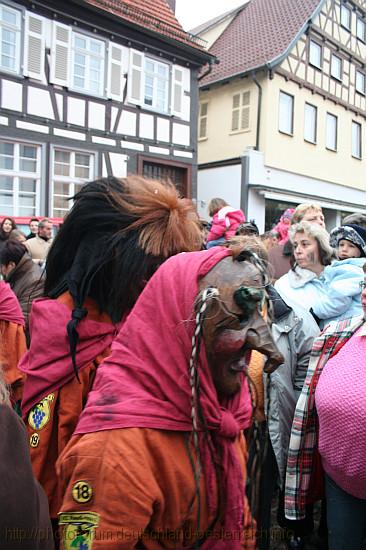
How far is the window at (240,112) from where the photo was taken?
16.4m

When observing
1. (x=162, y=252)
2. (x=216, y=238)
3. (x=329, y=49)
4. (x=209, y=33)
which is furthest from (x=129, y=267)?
(x=209, y=33)

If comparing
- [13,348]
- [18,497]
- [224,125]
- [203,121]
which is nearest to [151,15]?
[224,125]

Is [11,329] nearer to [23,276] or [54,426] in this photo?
[23,276]

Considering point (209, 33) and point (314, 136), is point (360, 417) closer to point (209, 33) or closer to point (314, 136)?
point (314, 136)

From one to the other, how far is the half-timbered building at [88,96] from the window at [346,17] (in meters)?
8.23

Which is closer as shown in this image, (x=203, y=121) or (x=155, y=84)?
(x=155, y=84)

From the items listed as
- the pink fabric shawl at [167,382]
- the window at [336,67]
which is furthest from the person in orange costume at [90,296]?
the window at [336,67]

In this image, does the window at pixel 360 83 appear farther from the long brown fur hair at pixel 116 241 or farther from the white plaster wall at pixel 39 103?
the long brown fur hair at pixel 116 241

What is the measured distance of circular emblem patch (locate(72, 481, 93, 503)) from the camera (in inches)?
49.4

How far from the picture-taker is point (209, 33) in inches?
816

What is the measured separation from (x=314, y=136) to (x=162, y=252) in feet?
58.0

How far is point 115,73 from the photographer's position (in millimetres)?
12492

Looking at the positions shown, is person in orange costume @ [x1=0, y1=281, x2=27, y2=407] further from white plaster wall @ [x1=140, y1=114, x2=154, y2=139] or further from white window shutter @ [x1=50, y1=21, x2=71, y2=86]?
white plaster wall @ [x1=140, y1=114, x2=154, y2=139]

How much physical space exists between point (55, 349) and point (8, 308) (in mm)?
1462
